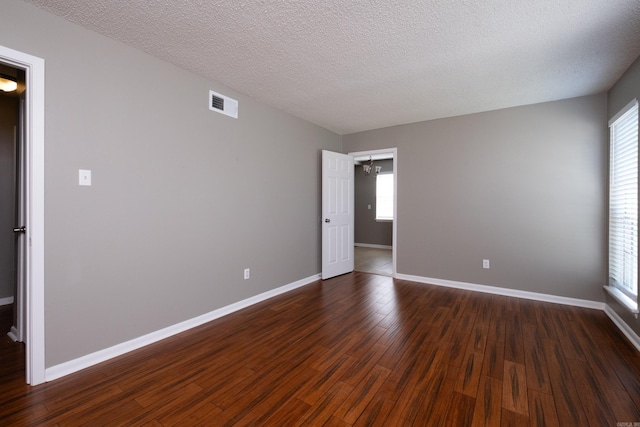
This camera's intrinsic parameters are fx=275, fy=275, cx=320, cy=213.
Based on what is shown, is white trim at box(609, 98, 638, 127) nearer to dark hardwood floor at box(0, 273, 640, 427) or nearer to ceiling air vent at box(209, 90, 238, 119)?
dark hardwood floor at box(0, 273, 640, 427)

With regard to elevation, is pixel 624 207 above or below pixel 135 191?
below

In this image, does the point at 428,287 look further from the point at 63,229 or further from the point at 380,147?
the point at 63,229

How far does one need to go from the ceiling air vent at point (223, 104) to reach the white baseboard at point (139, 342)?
2171 millimetres

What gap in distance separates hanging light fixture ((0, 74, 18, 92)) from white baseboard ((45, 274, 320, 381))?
250cm

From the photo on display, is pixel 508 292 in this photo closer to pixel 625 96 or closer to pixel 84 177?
pixel 625 96

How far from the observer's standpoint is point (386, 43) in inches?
87.4

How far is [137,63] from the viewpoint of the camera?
233 centimetres

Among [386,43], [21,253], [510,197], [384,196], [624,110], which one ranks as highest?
[386,43]

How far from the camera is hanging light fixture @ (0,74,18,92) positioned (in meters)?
2.44

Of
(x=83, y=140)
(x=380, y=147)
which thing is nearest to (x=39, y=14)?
(x=83, y=140)

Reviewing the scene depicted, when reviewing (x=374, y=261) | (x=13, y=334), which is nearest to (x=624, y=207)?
(x=374, y=261)

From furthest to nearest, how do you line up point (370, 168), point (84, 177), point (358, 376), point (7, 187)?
point (370, 168)
point (7, 187)
point (84, 177)
point (358, 376)

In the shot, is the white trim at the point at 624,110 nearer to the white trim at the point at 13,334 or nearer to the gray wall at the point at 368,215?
the gray wall at the point at 368,215

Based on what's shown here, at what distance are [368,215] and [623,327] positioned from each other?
5.82m
